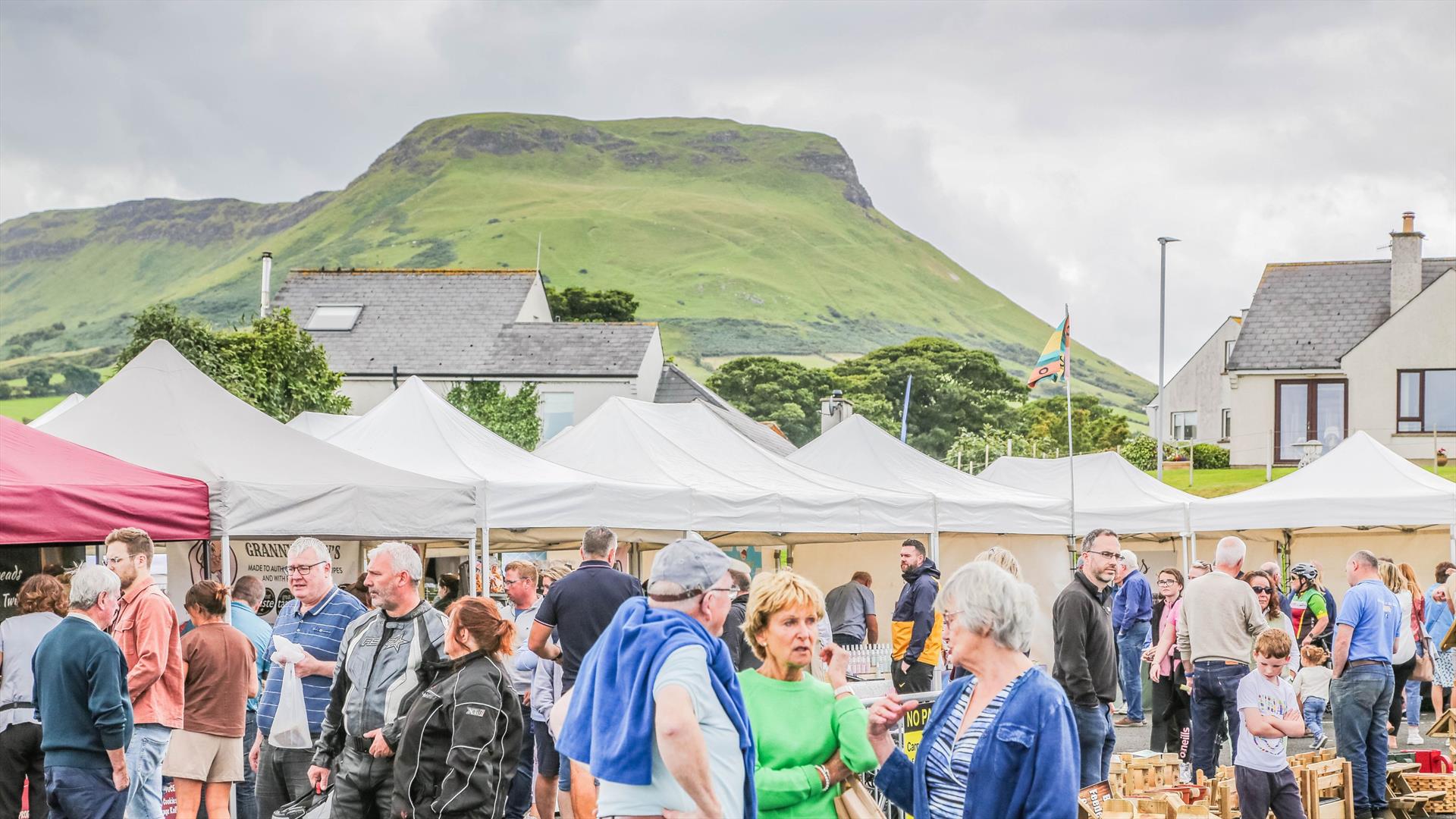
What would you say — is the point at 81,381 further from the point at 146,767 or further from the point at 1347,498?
the point at 146,767

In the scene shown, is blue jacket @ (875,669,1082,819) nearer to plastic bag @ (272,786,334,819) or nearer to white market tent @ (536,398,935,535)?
plastic bag @ (272,786,334,819)

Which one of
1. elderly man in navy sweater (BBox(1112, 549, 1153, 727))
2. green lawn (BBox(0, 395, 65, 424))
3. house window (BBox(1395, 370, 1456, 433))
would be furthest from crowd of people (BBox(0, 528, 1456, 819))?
green lawn (BBox(0, 395, 65, 424))

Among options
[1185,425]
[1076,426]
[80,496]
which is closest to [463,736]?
[80,496]

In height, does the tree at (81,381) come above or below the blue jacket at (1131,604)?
above

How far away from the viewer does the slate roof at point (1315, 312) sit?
44.7m

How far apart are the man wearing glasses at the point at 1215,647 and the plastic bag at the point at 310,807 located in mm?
5511

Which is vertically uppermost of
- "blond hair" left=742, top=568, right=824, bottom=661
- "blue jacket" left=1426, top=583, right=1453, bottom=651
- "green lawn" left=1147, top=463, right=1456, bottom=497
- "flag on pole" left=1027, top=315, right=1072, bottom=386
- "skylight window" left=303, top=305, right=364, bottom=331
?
"skylight window" left=303, top=305, right=364, bottom=331

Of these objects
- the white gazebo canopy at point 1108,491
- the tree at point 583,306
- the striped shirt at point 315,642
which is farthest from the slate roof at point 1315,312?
the tree at point 583,306

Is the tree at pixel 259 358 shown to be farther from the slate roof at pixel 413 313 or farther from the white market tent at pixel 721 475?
the slate roof at pixel 413 313

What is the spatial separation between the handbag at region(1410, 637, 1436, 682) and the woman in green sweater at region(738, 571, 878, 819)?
37.1 feet

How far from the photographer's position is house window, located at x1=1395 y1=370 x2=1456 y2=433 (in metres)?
42.5

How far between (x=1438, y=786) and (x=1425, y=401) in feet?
120

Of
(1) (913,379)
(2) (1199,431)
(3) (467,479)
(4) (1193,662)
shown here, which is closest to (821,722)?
(4) (1193,662)

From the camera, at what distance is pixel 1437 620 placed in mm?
14625
